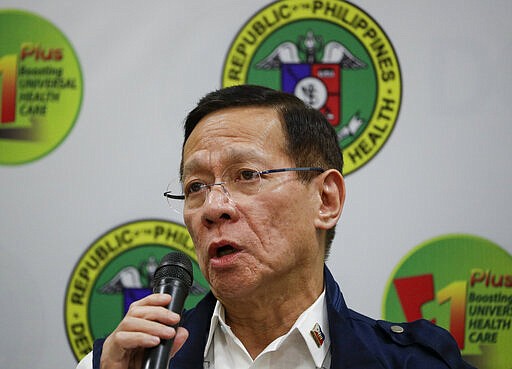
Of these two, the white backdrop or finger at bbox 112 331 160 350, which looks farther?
the white backdrop

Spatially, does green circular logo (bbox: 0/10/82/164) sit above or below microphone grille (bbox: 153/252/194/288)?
above

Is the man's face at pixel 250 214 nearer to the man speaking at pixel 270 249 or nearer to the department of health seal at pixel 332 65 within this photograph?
the man speaking at pixel 270 249

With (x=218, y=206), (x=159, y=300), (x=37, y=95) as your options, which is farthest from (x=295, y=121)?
(x=37, y=95)

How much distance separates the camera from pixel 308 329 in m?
1.04

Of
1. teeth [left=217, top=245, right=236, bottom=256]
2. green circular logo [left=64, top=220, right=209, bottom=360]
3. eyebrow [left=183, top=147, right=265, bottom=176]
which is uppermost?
eyebrow [left=183, top=147, right=265, bottom=176]

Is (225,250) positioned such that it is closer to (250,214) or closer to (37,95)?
(250,214)

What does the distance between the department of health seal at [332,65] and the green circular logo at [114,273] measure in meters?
0.45

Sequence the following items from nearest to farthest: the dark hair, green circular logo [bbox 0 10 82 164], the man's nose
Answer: the man's nose → the dark hair → green circular logo [bbox 0 10 82 164]

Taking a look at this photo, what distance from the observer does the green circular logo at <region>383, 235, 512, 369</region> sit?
1458 mm

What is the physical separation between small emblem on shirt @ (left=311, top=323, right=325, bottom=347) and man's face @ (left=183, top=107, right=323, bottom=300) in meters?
0.08

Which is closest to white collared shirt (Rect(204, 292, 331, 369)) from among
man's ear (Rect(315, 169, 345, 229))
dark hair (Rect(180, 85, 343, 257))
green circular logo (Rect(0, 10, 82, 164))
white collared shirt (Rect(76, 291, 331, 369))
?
white collared shirt (Rect(76, 291, 331, 369))

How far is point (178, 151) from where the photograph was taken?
1.54 metres

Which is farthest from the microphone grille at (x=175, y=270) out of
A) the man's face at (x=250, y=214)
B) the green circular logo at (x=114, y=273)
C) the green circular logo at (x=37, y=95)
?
the green circular logo at (x=37, y=95)

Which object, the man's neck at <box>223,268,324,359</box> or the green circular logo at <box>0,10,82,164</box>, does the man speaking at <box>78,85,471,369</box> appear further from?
the green circular logo at <box>0,10,82,164</box>
